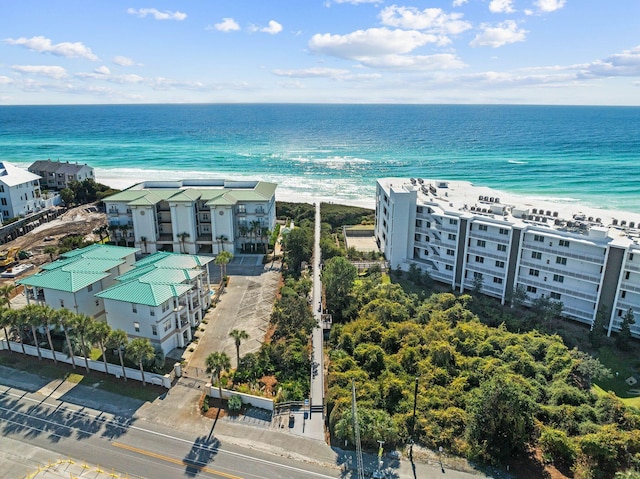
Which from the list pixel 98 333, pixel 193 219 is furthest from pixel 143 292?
pixel 193 219

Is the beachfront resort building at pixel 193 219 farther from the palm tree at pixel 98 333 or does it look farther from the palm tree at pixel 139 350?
the palm tree at pixel 139 350

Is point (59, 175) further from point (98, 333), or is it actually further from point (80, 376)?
point (98, 333)

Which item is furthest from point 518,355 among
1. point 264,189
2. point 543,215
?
point 264,189

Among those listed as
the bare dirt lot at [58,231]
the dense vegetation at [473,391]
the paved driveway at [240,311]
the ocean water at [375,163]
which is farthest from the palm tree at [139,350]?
the ocean water at [375,163]

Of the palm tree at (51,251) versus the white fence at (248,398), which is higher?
the palm tree at (51,251)

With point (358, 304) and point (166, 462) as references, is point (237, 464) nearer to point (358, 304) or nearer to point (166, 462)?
point (166, 462)

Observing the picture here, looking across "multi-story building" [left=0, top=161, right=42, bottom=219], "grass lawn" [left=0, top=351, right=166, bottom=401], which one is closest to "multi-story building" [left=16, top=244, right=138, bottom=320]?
"grass lawn" [left=0, top=351, right=166, bottom=401]
